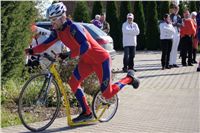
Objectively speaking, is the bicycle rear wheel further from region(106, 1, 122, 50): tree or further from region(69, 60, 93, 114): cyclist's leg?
region(106, 1, 122, 50): tree

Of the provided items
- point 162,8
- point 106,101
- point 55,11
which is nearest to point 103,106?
point 106,101

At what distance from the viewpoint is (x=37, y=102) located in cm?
684

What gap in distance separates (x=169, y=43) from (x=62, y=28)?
10.3 meters

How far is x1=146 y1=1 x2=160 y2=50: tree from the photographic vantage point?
30.7 m

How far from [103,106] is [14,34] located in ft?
7.39

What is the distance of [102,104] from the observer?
24.9ft

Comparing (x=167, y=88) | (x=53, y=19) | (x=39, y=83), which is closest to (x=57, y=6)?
(x=53, y=19)

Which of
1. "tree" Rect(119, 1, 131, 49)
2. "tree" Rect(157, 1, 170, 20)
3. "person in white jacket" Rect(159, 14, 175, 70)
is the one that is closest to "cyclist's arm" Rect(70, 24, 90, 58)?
"person in white jacket" Rect(159, 14, 175, 70)

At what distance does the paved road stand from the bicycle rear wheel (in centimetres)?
12

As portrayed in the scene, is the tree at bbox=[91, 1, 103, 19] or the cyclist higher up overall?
the tree at bbox=[91, 1, 103, 19]

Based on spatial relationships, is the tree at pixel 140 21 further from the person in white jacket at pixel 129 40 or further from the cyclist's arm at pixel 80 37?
the cyclist's arm at pixel 80 37

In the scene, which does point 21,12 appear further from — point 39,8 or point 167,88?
point 167,88

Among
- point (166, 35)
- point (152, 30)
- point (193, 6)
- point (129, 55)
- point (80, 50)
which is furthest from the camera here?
point (193, 6)

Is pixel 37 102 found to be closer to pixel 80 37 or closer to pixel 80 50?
pixel 80 50
